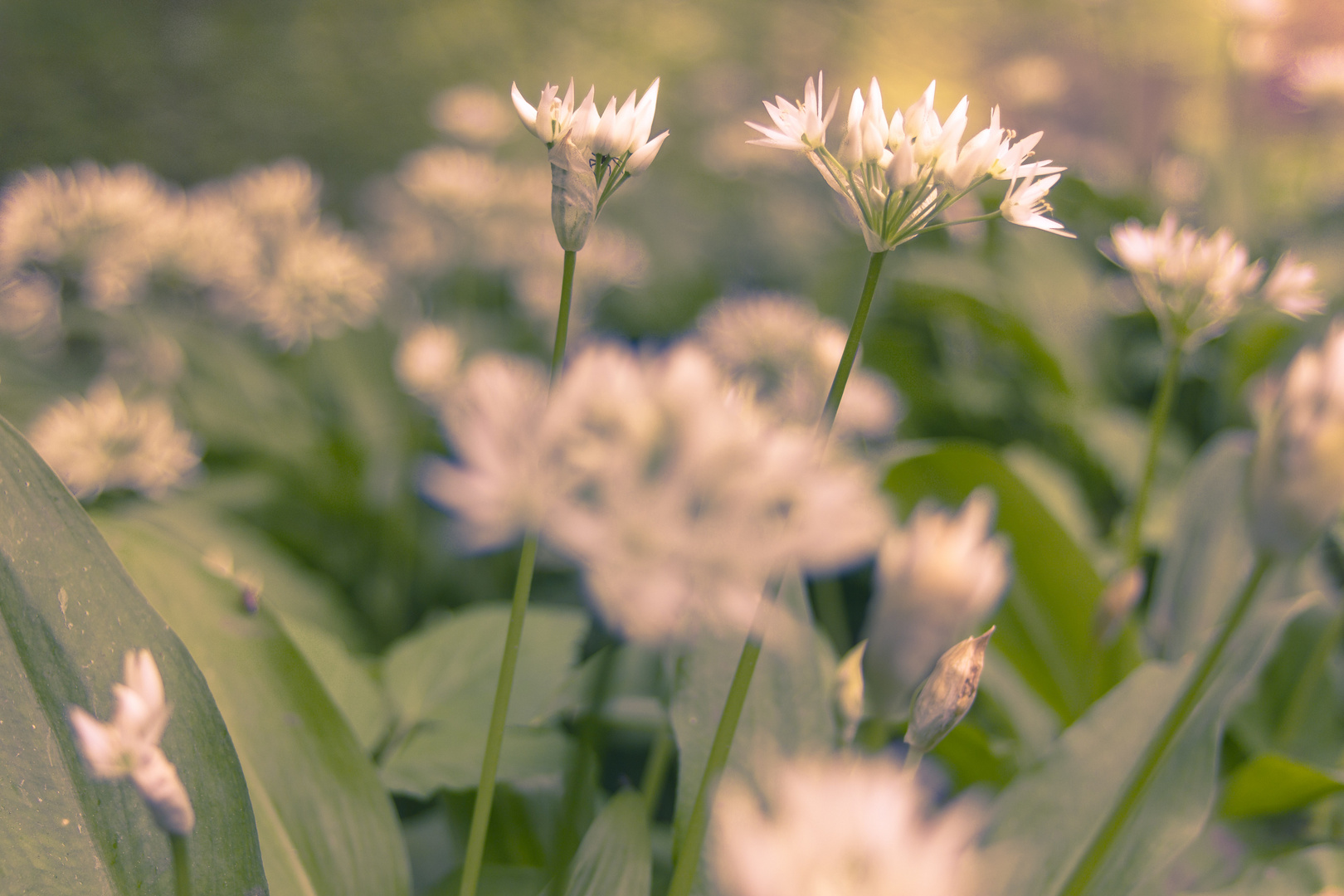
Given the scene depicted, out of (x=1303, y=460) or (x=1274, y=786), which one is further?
(x=1274, y=786)

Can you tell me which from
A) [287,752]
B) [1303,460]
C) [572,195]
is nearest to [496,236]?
[287,752]

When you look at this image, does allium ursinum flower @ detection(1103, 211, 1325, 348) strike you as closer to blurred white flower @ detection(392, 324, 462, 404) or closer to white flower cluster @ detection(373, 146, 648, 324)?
blurred white flower @ detection(392, 324, 462, 404)

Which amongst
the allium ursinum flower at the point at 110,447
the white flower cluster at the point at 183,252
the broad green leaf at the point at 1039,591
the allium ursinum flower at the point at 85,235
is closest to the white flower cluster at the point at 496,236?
the white flower cluster at the point at 183,252

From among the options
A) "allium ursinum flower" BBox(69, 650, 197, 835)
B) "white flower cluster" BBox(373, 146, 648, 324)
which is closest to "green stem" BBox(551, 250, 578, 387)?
"allium ursinum flower" BBox(69, 650, 197, 835)

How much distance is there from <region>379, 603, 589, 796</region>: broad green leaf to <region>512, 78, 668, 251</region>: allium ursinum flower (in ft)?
1.30

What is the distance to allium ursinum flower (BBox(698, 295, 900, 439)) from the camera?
1.42 metres

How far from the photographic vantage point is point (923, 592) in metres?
0.42

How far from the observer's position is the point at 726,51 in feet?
19.1

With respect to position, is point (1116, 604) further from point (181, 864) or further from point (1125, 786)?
point (181, 864)

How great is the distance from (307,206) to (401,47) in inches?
127

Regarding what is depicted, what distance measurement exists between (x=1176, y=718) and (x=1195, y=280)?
A: 0.50 m

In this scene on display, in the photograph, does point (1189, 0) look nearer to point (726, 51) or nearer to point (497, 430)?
point (726, 51)

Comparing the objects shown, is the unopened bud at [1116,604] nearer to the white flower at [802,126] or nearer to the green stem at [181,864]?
the white flower at [802,126]

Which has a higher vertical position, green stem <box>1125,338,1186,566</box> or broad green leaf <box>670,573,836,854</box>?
green stem <box>1125,338,1186,566</box>
